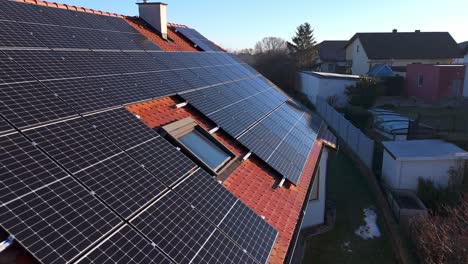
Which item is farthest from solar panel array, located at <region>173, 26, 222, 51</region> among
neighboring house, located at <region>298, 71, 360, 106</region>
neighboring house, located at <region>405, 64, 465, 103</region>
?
neighboring house, located at <region>405, 64, 465, 103</region>

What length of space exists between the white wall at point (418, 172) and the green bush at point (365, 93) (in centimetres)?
1639

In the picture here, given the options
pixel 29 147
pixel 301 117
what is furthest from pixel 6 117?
pixel 301 117

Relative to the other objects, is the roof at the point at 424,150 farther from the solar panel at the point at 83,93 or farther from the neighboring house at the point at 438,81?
the neighboring house at the point at 438,81

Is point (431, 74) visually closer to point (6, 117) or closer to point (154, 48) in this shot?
point (154, 48)

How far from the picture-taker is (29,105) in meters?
→ 6.73

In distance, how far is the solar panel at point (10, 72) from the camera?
7164 mm

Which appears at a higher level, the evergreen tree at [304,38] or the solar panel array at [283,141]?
the evergreen tree at [304,38]

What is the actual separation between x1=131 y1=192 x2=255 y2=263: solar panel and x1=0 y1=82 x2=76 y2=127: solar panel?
2.56 metres

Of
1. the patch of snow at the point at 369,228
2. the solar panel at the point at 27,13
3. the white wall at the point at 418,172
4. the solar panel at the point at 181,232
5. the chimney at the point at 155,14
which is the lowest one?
the patch of snow at the point at 369,228

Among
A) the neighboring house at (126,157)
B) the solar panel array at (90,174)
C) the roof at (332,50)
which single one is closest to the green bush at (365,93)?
the neighboring house at (126,157)

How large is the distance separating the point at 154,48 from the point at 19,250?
12.0 metres

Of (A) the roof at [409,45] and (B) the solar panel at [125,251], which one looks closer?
(B) the solar panel at [125,251]

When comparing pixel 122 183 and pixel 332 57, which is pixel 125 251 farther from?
pixel 332 57

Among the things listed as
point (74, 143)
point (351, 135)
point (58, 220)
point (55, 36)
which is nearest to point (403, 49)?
point (351, 135)
